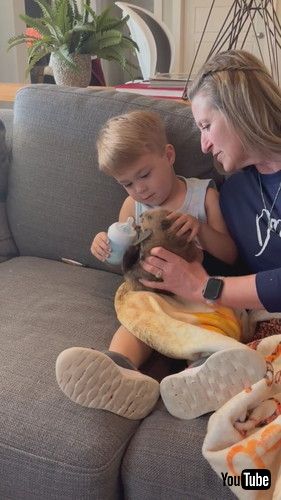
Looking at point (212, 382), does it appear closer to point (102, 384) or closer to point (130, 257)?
point (102, 384)

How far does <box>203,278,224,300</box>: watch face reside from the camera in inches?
45.1

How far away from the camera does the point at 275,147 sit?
109 centimetres

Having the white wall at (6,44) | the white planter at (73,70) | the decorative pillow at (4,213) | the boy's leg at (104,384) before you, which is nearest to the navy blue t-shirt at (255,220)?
the boy's leg at (104,384)

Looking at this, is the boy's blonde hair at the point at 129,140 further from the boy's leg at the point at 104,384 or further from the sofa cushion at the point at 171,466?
the sofa cushion at the point at 171,466

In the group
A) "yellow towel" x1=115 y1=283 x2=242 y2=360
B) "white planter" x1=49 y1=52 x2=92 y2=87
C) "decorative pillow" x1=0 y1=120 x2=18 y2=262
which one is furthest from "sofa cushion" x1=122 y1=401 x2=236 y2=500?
"white planter" x1=49 y1=52 x2=92 y2=87

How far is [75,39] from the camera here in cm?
191

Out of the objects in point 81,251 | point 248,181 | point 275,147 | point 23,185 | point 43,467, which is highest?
point 275,147

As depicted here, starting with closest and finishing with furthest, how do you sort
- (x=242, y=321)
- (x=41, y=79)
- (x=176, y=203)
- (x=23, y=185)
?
(x=242, y=321) < (x=176, y=203) < (x=23, y=185) < (x=41, y=79)

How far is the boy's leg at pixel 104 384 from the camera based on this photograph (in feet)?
3.19

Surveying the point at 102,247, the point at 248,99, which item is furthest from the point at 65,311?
the point at 248,99

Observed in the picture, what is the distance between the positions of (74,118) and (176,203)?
0.42 metres

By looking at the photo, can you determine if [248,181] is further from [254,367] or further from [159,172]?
[254,367]

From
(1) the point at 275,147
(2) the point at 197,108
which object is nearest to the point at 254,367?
(1) the point at 275,147

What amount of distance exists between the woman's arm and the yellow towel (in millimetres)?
30
